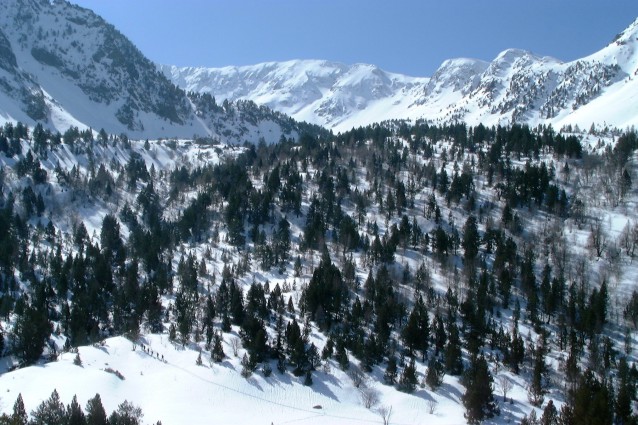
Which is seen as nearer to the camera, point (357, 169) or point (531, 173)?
point (531, 173)

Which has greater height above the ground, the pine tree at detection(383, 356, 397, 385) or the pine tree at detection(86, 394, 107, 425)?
the pine tree at detection(86, 394, 107, 425)

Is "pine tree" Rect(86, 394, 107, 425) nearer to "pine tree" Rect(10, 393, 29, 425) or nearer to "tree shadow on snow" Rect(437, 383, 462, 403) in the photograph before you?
"pine tree" Rect(10, 393, 29, 425)

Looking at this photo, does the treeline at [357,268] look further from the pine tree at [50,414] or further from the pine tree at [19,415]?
the pine tree at [19,415]

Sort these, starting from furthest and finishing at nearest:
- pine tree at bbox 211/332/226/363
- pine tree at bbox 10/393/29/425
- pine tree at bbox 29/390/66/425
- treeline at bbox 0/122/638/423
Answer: treeline at bbox 0/122/638/423
pine tree at bbox 211/332/226/363
pine tree at bbox 29/390/66/425
pine tree at bbox 10/393/29/425

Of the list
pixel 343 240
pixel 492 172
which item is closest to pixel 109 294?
pixel 343 240

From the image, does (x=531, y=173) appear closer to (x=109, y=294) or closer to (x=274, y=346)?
(x=274, y=346)

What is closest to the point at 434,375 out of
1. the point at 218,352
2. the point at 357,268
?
the point at 218,352

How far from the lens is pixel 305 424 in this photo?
73.3 m

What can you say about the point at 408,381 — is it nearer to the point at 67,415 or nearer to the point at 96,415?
the point at 96,415

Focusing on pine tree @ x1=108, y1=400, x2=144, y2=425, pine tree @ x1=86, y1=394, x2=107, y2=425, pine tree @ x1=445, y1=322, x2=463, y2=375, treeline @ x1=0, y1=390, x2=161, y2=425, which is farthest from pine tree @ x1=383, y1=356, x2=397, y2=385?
pine tree @ x1=86, y1=394, x2=107, y2=425

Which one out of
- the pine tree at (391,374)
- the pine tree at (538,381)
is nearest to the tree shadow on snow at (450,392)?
the pine tree at (391,374)

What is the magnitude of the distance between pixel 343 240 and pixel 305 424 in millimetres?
69832

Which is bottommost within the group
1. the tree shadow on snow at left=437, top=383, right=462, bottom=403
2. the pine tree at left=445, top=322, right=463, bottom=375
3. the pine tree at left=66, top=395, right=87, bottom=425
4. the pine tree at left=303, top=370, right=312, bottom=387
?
the tree shadow on snow at left=437, top=383, right=462, bottom=403

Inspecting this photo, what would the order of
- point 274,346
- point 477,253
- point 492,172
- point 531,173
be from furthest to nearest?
1. point 492,172
2. point 531,173
3. point 477,253
4. point 274,346
